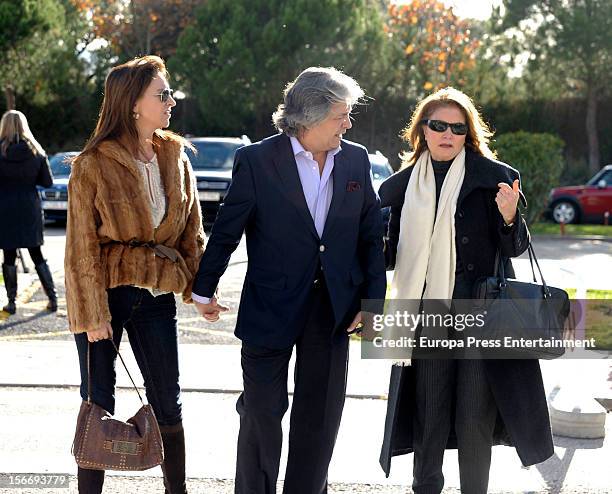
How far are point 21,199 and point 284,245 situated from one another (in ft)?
19.1

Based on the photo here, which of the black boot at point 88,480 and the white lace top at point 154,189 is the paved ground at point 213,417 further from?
the white lace top at point 154,189

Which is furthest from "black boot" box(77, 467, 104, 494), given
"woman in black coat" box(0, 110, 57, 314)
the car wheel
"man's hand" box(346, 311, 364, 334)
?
the car wheel

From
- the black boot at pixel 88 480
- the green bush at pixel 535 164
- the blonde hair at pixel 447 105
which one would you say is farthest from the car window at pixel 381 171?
the black boot at pixel 88 480

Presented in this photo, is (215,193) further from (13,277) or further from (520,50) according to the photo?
(520,50)

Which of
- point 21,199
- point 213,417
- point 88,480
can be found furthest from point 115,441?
point 21,199

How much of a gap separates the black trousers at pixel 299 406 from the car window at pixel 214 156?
15.6 m

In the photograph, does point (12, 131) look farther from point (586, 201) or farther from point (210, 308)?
point (586, 201)

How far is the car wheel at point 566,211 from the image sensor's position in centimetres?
2353

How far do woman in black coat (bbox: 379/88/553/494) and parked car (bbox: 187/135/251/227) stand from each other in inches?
529

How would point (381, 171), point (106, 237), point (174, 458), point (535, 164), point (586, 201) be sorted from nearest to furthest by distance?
point (106, 237)
point (174, 458)
point (381, 171)
point (535, 164)
point (586, 201)

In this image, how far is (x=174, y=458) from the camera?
4293mm

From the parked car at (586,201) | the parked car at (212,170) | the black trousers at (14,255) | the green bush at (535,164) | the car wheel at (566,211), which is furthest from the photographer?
the car wheel at (566,211)

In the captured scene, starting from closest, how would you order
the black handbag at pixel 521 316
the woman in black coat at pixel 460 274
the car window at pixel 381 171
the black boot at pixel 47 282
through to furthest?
the black handbag at pixel 521 316, the woman in black coat at pixel 460 274, the black boot at pixel 47 282, the car window at pixel 381 171

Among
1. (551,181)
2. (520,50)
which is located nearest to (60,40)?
(520,50)
